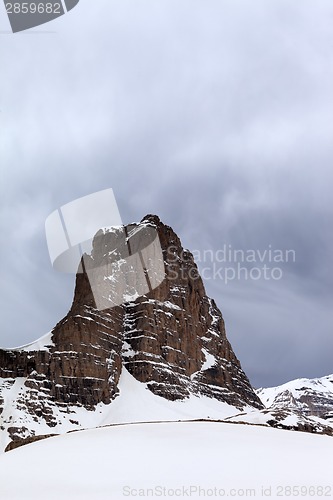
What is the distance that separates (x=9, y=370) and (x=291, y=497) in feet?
625

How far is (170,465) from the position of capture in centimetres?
1152

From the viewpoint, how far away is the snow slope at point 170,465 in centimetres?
1036

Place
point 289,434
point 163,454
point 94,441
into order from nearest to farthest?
1. point 163,454
2. point 94,441
3. point 289,434

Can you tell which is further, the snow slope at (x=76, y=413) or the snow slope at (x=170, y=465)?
the snow slope at (x=76, y=413)

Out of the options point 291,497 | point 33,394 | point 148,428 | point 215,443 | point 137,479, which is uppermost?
point 33,394

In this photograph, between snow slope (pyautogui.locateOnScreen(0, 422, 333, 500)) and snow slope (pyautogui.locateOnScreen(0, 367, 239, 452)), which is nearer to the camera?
snow slope (pyautogui.locateOnScreen(0, 422, 333, 500))

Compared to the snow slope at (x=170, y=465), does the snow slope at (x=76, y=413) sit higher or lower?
higher

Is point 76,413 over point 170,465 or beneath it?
over

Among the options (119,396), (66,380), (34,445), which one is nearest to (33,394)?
(66,380)

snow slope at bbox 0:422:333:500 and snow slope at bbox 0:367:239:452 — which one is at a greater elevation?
snow slope at bbox 0:367:239:452

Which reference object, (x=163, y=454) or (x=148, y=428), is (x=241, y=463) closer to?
(x=163, y=454)

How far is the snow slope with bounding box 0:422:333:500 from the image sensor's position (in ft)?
34.0

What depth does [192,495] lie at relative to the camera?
10031mm

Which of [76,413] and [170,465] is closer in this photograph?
[170,465]
